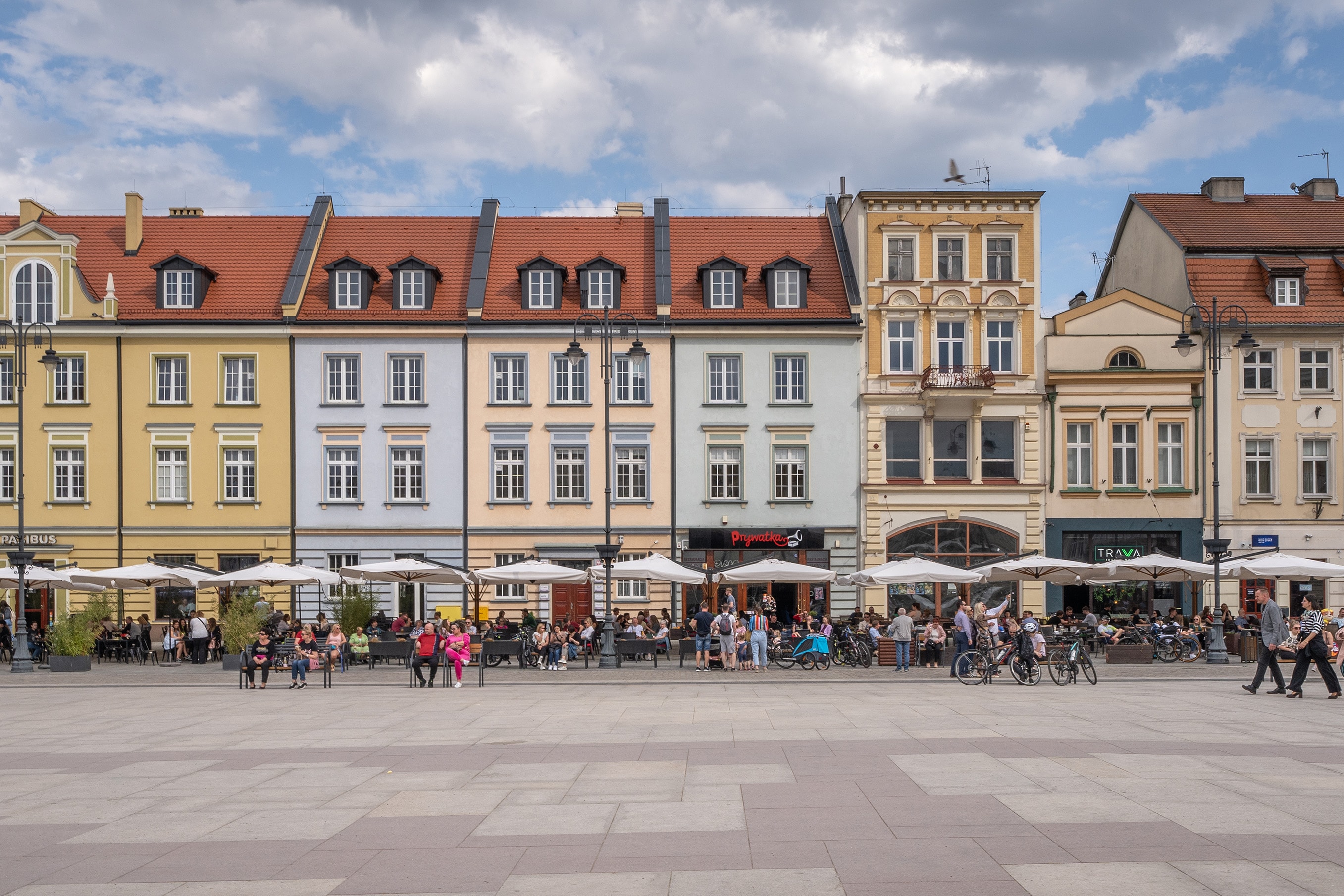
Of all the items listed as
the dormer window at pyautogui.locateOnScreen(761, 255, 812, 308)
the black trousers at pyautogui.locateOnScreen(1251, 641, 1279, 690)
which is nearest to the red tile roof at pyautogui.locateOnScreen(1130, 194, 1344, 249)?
the dormer window at pyautogui.locateOnScreen(761, 255, 812, 308)

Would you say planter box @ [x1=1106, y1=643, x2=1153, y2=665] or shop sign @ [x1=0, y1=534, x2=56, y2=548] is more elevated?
shop sign @ [x1=0, y1=534, x2=56, y2=548]

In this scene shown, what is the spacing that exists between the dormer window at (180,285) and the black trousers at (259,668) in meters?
20.2

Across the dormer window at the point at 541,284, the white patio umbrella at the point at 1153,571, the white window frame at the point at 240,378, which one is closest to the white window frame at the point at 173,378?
the white window frame at the point at 240,378

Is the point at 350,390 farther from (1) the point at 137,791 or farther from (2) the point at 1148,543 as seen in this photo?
(1) the point at 137,791

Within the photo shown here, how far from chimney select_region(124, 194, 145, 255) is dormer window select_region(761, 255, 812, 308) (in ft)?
74.6

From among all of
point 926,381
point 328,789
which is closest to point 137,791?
point 328,789

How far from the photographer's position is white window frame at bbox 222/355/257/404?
42844 millimetres

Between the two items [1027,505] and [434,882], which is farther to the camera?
[1027,505]

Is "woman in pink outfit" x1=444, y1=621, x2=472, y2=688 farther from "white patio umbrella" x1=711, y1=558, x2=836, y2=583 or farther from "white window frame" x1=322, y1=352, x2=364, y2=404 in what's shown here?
"white window frame" x1=322, y1=352, x2=364, y2=404

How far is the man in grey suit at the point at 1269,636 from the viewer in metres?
22.9

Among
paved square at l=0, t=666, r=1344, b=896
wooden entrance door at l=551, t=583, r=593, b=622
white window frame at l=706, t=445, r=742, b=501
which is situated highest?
white window frame at l=706, t=445, r=742, b=501

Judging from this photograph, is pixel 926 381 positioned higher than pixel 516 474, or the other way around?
pixel 926 381

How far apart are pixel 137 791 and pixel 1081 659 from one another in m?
19.8

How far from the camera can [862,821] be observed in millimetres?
10602
